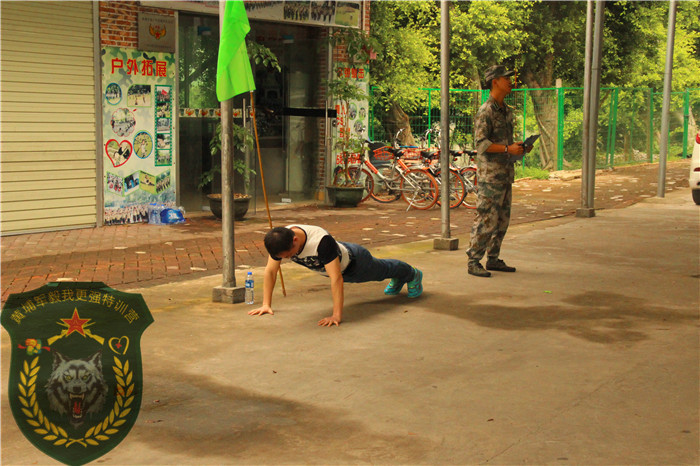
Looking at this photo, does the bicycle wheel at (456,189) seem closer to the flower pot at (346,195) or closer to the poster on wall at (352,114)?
the flower pot at (346,195)

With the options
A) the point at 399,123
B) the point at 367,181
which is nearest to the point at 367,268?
the point at 367,181

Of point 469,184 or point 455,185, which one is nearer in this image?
point 469,184

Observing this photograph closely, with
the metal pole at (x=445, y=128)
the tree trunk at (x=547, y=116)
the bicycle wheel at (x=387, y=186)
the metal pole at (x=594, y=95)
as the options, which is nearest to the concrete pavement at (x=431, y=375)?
the metal pole at (x=445, y=128)

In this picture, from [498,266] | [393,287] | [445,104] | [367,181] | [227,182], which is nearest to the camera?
[227,182]

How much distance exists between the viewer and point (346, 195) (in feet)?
53.1

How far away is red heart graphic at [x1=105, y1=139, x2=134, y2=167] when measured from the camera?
13.2 m

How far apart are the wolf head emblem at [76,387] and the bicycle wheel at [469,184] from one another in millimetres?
11702

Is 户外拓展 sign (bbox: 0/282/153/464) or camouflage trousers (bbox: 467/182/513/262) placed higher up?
camouflage trousers (bbox: 467/182/513/262)

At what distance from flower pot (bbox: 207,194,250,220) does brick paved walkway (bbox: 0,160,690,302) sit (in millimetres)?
158

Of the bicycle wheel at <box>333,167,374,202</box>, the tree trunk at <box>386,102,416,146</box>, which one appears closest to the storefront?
the bicycle wheel at <box>333,167,374,202</box>

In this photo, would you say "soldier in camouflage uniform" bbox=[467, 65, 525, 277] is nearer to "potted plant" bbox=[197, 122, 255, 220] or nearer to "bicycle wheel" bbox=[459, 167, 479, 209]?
"potted plant" bbox=[197, 122, 255, 220]

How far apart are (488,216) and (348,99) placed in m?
8.19

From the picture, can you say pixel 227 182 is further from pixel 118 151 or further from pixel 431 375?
pixel 118 151

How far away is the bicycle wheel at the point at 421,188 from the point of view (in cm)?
1603
